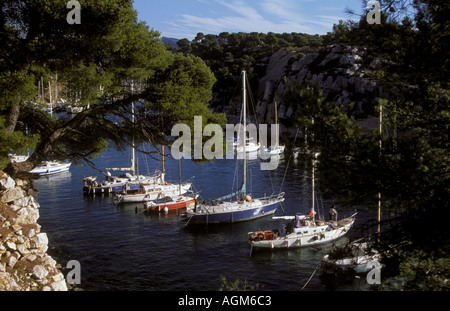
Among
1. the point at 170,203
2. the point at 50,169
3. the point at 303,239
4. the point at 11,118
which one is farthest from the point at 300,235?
the point at 50,169

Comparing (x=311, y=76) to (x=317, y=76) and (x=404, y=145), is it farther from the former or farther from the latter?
(x=404, y=145)

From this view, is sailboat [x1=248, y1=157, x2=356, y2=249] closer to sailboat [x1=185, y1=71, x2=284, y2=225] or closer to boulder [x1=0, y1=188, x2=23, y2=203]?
sailboat [x1=185, y1=71, x2=284, y2=225]

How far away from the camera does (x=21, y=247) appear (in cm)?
1070

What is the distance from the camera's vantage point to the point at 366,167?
21.6 ft

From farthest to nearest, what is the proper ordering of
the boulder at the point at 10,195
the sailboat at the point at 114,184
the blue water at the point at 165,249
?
the sailboat at the point at 114,184 < the blue water at the point at 165,249 < the boulder at the point at 10,195

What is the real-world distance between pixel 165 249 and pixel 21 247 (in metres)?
12.1

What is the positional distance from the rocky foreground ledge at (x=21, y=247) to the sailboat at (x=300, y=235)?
12757mm

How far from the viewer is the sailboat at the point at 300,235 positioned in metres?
22.3

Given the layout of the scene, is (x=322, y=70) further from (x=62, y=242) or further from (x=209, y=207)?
(x=62, y=242)

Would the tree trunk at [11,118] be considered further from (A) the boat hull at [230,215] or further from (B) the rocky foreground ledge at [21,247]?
(A) the boat hull at [230,215]

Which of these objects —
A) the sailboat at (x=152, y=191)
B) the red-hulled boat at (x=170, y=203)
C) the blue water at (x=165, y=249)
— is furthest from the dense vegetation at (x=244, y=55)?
the blue water at (x=165, y=249)

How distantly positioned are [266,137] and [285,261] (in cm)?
4720

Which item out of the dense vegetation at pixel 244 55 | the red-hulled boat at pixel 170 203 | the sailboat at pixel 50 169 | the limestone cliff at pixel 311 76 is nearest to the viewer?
the red-hulled boat at pixel 170 203
